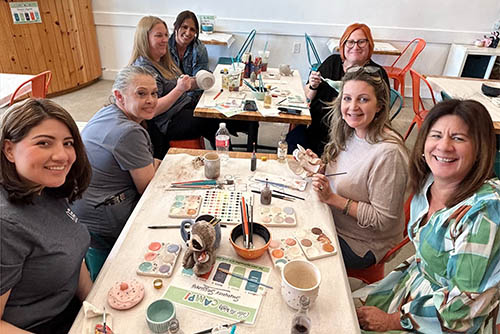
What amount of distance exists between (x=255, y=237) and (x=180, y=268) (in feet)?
0.93

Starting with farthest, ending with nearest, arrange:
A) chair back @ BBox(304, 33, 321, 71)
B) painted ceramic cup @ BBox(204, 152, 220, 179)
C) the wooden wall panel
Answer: chair back @ BBox(304, 33, 321, 71) → the wooden wall panel → painted ceramic cup @ BBox(204, 152, 220, 179)

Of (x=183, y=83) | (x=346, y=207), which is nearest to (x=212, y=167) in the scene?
(x=346, y=207)

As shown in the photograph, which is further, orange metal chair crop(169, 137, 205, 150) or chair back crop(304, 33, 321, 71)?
chair back crop(304, 33, 321, 71)

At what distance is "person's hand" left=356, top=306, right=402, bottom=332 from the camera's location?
1.23 meters

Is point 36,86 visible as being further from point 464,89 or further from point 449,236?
point 464,89

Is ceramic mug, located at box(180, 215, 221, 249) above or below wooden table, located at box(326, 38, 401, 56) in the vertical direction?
below

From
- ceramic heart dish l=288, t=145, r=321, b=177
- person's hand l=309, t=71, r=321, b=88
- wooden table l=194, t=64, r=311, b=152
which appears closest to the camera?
ceramic heart dish l=288, t=145, r=321, b=177

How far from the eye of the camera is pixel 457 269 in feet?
3.42

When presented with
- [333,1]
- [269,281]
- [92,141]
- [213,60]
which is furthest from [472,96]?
[213,60]

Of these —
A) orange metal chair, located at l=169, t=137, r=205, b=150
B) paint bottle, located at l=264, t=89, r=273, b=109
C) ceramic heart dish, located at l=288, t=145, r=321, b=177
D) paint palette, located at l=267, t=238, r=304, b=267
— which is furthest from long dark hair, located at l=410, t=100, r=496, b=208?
orange metal chair, located at l=169, t=137, r=205, b=150

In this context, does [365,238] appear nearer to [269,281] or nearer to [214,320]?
[269,281]

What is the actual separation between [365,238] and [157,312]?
984 mm

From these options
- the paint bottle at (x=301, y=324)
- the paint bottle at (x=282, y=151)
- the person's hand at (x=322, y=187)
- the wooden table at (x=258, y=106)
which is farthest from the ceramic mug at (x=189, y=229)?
the wooden table at (x=258, y=106)

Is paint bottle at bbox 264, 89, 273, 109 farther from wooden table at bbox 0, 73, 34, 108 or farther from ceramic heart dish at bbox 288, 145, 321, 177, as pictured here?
wooden table at bbox 0, 73, 34, 108
